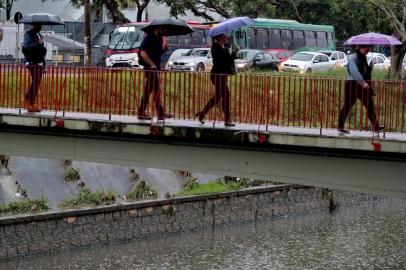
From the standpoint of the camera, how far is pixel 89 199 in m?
25.9

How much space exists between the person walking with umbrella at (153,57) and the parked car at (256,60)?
81.9ft

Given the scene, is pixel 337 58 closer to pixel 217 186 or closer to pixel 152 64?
pixel 217 186

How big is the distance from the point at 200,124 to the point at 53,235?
830 centimetres

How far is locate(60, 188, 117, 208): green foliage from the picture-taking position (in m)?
25.6

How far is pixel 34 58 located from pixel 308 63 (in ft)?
95.5

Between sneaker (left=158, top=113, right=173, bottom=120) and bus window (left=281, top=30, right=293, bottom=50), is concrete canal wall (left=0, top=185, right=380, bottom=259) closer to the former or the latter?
sneaker (left=158, top=113, right=173, bottom=120)

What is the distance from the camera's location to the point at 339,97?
17078 millimetres

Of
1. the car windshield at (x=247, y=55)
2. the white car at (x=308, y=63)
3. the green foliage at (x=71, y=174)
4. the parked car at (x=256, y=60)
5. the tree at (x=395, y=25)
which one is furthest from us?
the white car at (x=308, y=63)

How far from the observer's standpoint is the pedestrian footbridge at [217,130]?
15.7 m

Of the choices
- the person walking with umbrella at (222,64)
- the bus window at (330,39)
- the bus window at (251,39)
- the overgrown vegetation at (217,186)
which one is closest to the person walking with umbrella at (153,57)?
the person walking with umbrella at (222,64)

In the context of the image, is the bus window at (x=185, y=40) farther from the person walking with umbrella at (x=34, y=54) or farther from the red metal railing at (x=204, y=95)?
the red metal railing at (x=204, y=95)

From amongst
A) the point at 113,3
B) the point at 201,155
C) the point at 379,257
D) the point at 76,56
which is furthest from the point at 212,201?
the point at 113,3

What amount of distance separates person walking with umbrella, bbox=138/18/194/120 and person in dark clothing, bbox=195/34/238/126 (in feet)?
2.51

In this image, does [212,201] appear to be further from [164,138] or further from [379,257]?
[164,138]
